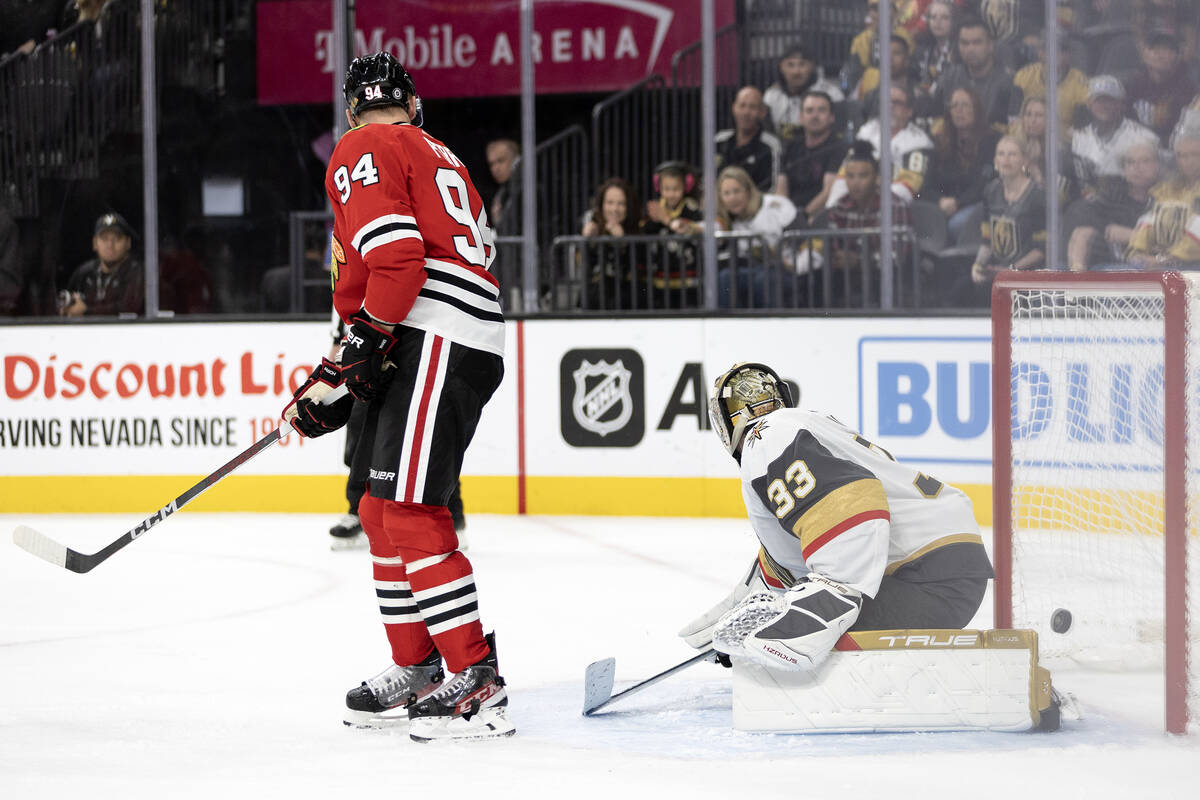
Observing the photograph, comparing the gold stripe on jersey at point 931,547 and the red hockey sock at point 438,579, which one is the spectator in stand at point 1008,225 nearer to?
the gold stripe on jersey at point 931,547

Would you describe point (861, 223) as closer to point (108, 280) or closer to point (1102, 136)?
point (1102, 136)

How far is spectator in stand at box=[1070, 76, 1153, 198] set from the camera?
5.67 metres

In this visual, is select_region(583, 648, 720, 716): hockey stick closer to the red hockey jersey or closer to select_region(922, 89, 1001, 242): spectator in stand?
the red hockey jersey

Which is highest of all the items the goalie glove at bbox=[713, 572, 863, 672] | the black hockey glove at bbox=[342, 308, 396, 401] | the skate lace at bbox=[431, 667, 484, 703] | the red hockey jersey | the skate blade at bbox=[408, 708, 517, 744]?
the red hockey jersey

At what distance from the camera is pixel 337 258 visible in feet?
8.59

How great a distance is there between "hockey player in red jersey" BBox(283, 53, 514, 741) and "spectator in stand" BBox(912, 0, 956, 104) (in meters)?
3.90

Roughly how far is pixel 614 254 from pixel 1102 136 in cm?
199

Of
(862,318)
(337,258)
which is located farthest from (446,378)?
(862,318)

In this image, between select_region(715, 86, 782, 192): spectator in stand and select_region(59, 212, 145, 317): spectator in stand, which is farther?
select_region(715, 86, 782, 192): spectator in stand

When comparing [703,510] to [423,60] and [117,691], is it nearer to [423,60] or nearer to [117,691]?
[117,691]

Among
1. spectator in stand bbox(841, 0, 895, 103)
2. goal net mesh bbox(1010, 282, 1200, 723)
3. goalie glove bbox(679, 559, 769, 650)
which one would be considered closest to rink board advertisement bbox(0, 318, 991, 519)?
spectator in stand bbox(841, 0, 895, 103)

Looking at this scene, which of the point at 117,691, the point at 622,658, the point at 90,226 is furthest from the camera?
the point at 90,226

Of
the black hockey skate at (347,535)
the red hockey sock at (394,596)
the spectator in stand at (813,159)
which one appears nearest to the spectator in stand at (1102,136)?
the spectator in stand at (813,159)

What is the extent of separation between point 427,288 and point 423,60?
6.08 metres
